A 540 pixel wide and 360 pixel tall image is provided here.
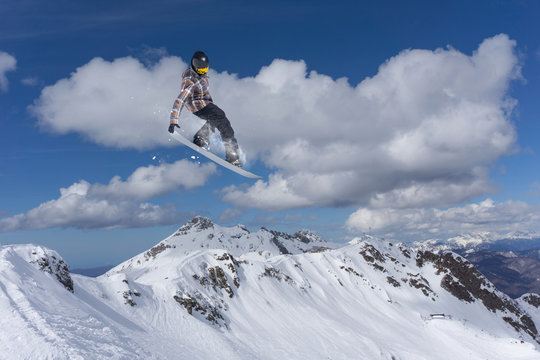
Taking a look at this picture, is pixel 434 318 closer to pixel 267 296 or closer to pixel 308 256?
pixel 308 256

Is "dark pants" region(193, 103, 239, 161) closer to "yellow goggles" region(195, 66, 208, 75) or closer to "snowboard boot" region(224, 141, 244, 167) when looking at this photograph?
"snowboard boot" region(224, 141, 244, 167)

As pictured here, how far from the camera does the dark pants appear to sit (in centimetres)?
1110

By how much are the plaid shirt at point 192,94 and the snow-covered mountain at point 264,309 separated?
10.8m

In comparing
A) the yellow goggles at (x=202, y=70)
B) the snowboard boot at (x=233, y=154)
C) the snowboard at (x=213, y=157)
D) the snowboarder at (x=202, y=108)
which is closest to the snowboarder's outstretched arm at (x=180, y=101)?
the snowboarder at (x=202, y=108)

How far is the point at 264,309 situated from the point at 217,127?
50.5 metres

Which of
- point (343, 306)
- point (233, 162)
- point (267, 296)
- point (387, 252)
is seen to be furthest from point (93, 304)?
point (387, 252)

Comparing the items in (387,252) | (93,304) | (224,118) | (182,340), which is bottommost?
(182,340)

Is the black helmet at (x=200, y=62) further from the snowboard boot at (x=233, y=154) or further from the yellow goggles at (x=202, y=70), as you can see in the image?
the snowboard boot at (x=233, y=154)

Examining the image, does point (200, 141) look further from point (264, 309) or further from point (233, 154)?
point (264, 309)

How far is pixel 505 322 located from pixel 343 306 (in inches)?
2490

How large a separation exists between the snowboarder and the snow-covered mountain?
1017cm

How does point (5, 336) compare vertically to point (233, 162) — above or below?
below

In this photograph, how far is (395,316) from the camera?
75.4 m

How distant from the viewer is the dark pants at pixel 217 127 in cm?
1110
